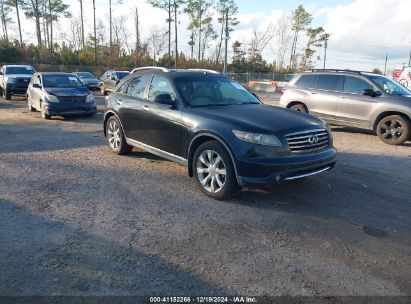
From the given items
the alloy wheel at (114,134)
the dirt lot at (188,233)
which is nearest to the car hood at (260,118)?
the dirt lot at (188,233)

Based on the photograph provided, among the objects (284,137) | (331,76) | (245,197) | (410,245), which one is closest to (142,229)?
(245,197)

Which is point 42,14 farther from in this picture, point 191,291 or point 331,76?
point 191,291

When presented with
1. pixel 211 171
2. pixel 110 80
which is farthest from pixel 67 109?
pixel 110 80

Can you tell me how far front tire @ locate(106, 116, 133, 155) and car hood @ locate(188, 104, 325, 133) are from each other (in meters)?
2.36

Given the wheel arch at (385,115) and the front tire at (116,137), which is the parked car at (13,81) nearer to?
the front tire at (116,137)

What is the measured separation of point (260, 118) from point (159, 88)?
2028mm

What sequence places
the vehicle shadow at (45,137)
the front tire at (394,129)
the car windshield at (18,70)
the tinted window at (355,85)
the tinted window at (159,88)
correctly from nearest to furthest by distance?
the tinted window at (159,88), the vehicle shadow at (45,137), the front tire at (394,129), the tinted window at (355,85), the car windshield at (18,70)

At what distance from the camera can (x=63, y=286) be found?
314cm

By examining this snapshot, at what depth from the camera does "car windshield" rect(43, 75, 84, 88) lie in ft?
43.0

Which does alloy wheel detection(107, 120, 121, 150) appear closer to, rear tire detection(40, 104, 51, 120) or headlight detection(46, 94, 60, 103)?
headlight detection(46, 94, 60, 103)

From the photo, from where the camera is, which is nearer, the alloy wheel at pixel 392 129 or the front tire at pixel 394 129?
the front tire at pixel 394 129

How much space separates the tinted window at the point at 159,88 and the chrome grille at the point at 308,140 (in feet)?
6.75

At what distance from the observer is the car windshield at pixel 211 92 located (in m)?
5.91

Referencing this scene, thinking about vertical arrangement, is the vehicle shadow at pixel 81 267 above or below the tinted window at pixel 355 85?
below
